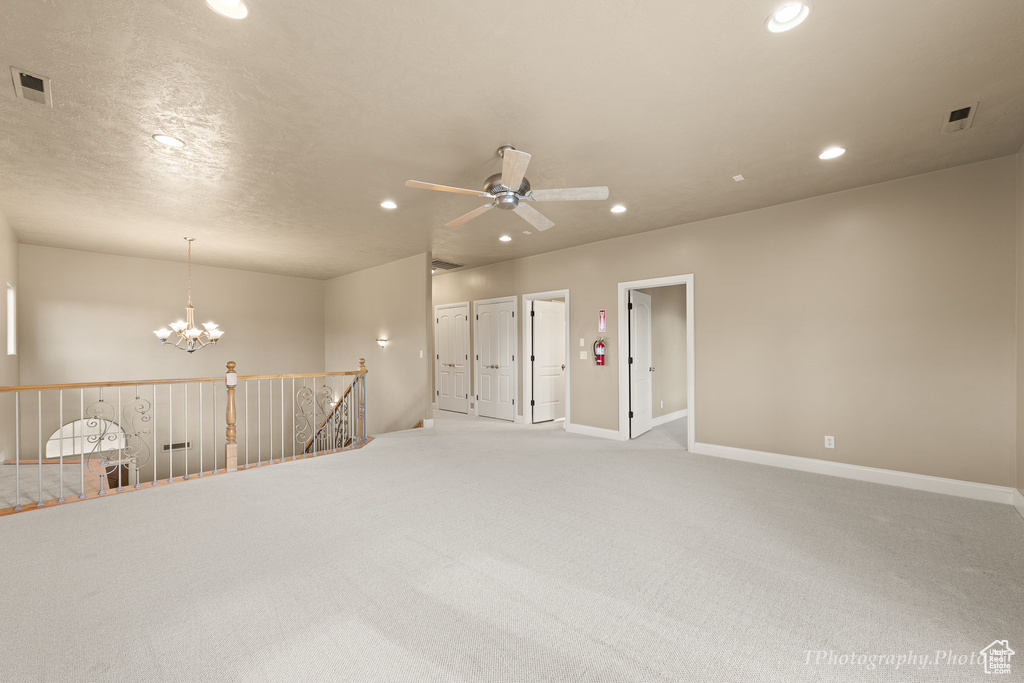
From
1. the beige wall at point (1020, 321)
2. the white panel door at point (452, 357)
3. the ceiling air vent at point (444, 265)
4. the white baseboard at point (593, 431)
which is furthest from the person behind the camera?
the white panel door at point (452, 357)

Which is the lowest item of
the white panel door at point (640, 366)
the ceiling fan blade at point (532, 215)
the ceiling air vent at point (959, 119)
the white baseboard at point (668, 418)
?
the white baseboard at point (668, 418)

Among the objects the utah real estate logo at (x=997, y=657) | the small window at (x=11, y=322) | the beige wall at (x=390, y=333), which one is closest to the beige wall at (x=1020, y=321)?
the utah real estate logo at (x=997, y=657)

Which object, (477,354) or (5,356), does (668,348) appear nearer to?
(477,354)

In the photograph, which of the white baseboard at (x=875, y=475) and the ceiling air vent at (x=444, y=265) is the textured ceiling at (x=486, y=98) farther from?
the ceiling air vent at (x=444, y=265)

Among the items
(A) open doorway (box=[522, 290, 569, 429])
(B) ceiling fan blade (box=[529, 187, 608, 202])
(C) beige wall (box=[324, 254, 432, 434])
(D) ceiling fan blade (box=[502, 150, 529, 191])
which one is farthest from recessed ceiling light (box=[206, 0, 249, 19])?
(A) open doorway (box=[522, 290, 569, 429])

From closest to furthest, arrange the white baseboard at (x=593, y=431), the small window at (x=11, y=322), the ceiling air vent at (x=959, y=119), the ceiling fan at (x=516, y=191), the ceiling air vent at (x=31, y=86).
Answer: the ceiling air vent at (x=31, y=86)
the ceiling air vent at (x=959, y=119)
the ceiling fan at (x=516, y=191)
the small window at (x=11, y=322)
the white baseboard at (x=593, y=431)

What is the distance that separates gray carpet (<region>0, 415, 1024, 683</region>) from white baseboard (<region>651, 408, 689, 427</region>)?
3.16m

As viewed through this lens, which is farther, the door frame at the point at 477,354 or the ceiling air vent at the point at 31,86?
the door frame at the point at 477,354

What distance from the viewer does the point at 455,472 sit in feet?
14.7

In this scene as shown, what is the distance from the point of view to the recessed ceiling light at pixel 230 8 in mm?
1882

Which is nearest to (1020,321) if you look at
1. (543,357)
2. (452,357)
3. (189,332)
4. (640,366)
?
(640,366)

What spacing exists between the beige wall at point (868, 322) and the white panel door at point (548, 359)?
2348mm

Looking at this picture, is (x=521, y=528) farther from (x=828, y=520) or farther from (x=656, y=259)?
(x=656, y=259)

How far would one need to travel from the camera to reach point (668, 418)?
7645 millimetres
